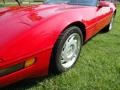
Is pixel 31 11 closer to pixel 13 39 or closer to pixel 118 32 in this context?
pixel 13 39

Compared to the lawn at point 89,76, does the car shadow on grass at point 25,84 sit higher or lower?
higher

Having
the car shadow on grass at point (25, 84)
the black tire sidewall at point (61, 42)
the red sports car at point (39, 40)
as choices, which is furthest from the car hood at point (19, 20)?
the car shadow on grass at point (25, 84)

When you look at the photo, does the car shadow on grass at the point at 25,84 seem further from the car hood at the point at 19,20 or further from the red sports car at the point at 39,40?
the car hood at the point at 19,20

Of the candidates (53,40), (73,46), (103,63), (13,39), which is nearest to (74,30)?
(73,46)

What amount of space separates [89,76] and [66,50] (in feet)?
1.57

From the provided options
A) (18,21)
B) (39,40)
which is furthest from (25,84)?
(18,21)

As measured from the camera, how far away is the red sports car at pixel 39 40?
253cm

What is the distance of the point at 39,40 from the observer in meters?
2.74

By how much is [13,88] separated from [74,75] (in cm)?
86

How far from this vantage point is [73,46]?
3582mm

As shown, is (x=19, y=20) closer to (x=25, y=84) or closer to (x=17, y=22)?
(x=17, y=22)

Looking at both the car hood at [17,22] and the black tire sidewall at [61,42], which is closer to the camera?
the car hood at [17,22]


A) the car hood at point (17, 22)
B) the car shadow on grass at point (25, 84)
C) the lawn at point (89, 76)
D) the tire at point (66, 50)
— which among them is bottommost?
the lawn at point (89, 76)

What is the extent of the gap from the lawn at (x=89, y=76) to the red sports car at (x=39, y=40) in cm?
15
